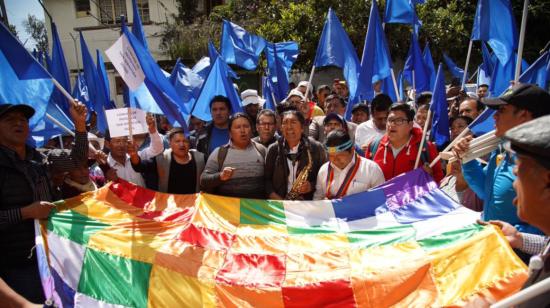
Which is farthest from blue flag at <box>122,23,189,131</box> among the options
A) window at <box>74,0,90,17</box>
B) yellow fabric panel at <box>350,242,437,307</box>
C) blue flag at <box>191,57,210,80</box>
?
window at <box>74,0,90,17</box>

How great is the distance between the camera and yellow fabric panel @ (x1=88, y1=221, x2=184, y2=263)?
3309 mm

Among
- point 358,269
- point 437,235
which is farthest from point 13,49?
point 437,235

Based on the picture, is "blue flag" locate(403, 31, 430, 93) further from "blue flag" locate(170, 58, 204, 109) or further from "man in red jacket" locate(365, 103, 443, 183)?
"blue flag" locate(170, 58, 204, 109)

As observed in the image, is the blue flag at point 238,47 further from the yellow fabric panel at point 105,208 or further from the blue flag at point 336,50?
the yellow fabric panel at point 105,208

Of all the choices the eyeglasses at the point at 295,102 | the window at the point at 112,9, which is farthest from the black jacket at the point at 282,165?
the window at the point at 112,9

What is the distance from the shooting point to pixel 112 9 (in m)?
21.2

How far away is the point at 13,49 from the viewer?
3.51m

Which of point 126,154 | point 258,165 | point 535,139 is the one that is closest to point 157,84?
point 126,154

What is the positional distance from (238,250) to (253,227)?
388mm

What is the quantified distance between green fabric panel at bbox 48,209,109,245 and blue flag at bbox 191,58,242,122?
242 centimetres

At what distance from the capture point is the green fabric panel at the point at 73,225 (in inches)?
133

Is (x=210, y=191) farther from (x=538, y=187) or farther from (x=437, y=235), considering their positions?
(x=538, y=187)

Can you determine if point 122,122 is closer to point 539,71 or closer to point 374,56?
point 374,56

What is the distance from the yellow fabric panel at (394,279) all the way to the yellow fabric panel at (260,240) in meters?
0.68
